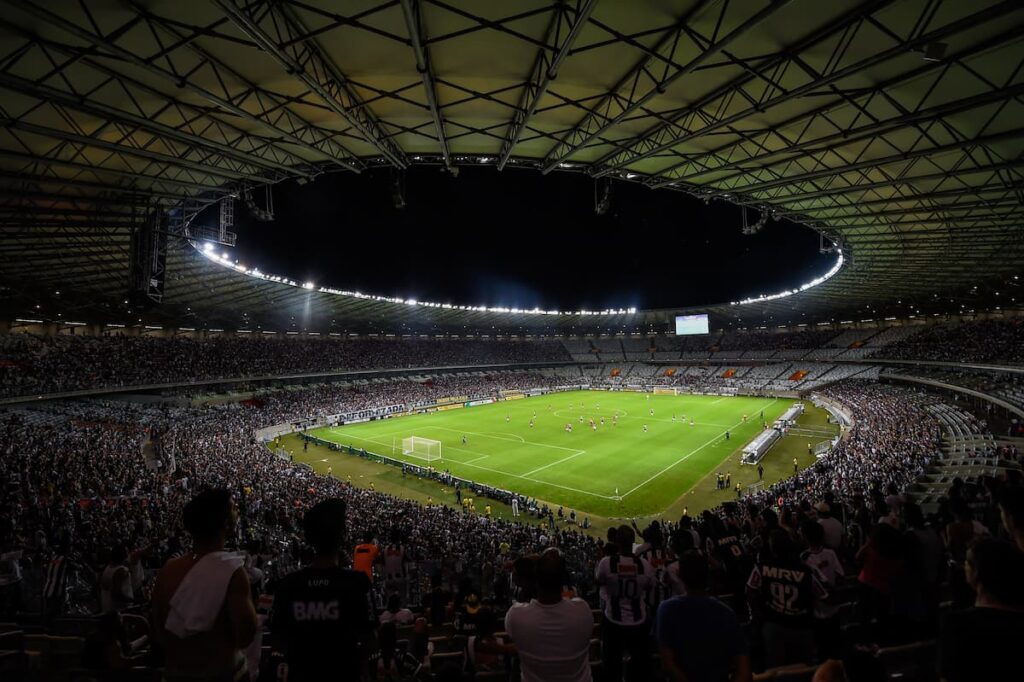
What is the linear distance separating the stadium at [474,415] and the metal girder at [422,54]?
15cm

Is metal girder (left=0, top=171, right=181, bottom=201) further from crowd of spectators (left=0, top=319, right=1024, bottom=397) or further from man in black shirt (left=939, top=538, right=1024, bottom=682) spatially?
crowd of spectators (left=0, top=319, right=1024, bottom=397)

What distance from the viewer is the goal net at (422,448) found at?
36.1m

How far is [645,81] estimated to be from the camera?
11312 mm

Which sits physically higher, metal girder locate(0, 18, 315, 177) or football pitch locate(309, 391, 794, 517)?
metal girder locate(0, 18, 315, 177)

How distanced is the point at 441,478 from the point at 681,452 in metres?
17.3

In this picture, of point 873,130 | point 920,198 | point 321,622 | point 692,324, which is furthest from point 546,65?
point 692,324

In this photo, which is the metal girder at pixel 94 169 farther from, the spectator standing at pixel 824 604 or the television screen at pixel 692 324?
the television screen at pixel 692 324

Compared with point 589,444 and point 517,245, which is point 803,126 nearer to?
point 589,444

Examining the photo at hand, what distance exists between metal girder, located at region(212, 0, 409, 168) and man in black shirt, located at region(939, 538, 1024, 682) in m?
9.70

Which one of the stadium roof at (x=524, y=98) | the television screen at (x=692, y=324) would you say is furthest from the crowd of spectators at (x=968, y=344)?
the television screen at (x=692, y=324)

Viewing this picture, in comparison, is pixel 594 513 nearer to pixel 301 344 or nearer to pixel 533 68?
pixel 533 68

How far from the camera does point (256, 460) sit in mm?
27234

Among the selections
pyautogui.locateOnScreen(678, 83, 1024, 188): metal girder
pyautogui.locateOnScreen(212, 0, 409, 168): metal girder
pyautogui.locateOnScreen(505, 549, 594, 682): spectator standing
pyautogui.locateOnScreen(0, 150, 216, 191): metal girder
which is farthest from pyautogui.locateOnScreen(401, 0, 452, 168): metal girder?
pyautogui.locateOnScreen(0, 150, 216, 191): metal girder

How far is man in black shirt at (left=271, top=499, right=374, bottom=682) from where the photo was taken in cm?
263
